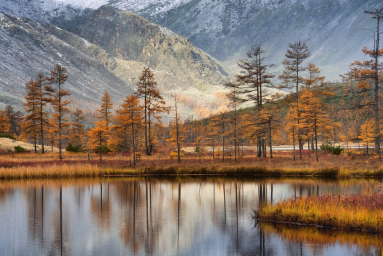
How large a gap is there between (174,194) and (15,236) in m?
A: 14.1

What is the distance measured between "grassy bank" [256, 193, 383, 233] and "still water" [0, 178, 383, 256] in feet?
2.10

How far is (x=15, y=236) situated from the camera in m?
18.0

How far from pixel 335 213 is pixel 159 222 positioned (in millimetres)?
9246

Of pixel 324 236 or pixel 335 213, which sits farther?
pixel 335 213

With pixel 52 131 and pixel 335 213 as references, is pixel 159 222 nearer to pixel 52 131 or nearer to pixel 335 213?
pixel 335 213

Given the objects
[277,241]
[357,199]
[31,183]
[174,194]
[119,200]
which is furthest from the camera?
[31,183]

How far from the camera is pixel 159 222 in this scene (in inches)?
822

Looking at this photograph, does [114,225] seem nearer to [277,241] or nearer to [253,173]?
[277,241]

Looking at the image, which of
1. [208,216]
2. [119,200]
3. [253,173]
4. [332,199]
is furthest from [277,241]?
[253,173]

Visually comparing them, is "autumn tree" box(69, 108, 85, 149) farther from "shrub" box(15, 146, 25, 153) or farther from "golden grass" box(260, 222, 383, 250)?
"golden grass" box(260, 222, 383, 250)

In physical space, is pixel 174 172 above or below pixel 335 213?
above

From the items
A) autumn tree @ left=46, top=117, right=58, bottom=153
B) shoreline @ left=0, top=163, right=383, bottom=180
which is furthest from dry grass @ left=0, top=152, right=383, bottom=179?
autumn tree @ left=46, top=117, right=58, bottom=153

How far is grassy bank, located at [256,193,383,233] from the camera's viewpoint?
17.0 metres

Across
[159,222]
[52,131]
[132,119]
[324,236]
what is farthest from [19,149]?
[324,236]
